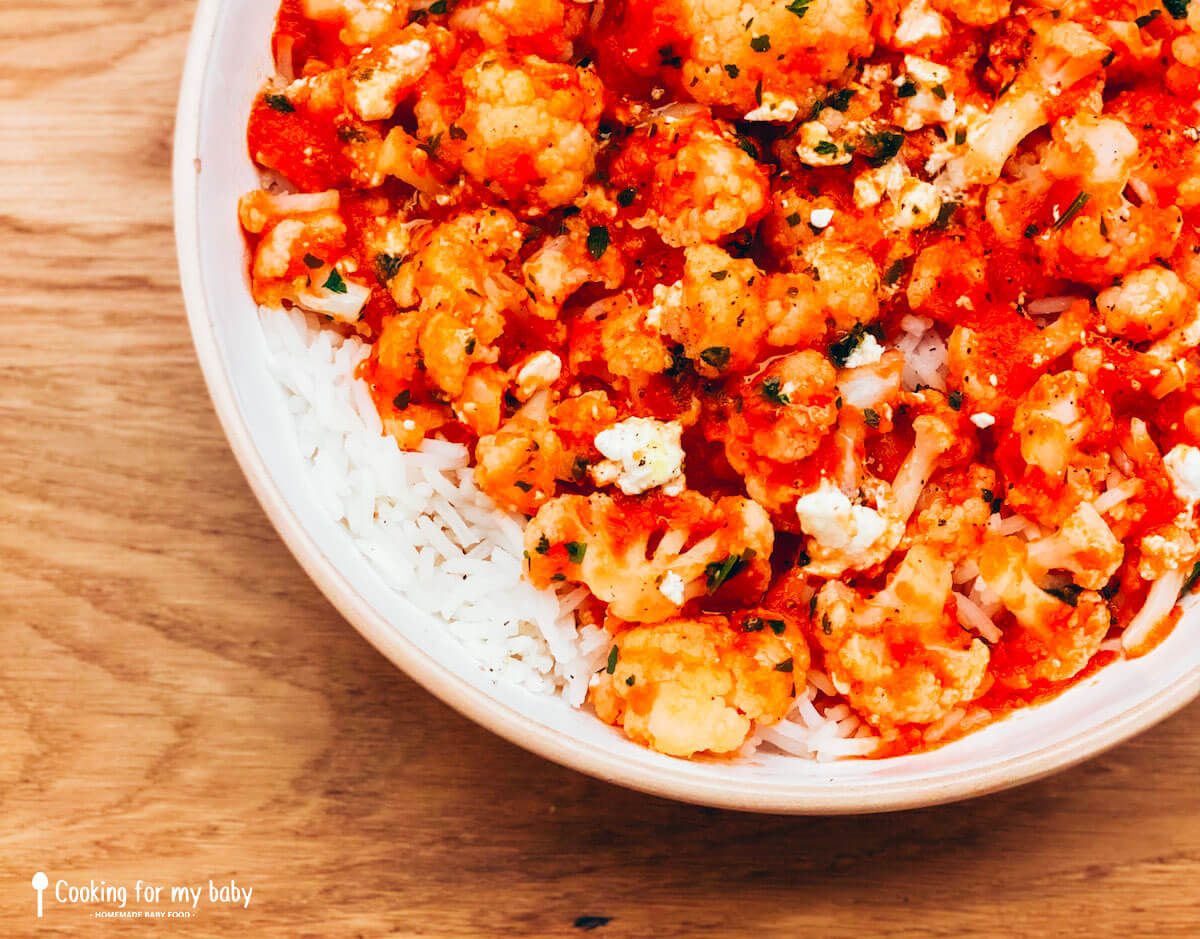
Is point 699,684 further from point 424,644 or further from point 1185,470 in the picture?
point 1185,470

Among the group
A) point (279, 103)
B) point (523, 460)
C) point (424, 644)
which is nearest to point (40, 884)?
point (424, 644)

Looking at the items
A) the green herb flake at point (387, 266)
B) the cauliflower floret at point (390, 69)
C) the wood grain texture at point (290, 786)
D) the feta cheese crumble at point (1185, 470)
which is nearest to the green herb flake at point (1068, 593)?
the feta cheese crumble at point (1185, 470)

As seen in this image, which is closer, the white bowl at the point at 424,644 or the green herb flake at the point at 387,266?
the white bowl at the point at 424,644

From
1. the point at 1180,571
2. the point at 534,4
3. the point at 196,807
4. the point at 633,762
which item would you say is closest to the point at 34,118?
the point at 534,4

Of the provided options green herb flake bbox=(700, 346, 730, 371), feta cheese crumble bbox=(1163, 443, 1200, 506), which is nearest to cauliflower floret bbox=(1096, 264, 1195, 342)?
feta cheese crumble bbox=(1163, 443, 1200, 506)

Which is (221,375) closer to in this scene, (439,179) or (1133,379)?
(439,179)

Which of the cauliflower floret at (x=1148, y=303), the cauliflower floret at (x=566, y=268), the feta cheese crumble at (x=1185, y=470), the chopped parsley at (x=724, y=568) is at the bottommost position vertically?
the chopped parsley at (x=724, y=568)

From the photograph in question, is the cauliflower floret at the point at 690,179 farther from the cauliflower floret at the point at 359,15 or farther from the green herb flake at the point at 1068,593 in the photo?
the green herb flake at the point at 1068,593
